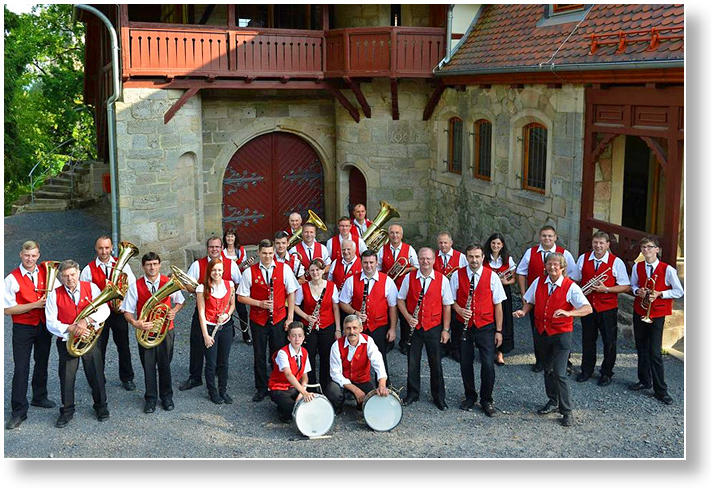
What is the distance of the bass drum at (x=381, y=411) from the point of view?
768 cm

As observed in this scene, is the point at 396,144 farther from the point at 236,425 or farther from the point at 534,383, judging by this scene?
the point at 236,425

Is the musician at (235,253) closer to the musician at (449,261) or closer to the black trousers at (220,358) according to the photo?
the black trousers at (220,358)

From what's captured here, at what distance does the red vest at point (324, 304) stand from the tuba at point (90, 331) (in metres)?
1.93

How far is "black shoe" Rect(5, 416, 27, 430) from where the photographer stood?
26.2 ft

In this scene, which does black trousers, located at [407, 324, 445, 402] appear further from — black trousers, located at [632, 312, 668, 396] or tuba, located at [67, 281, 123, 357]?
tuba, located at [67, 281, 123, 357]

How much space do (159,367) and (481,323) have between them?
337 centimetres

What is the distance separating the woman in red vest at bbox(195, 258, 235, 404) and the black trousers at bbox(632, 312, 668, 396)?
14.4 ft

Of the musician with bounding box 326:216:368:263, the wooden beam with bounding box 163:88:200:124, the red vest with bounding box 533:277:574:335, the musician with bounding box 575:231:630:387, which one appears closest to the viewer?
the red vest with bounding box 533:277:574:335

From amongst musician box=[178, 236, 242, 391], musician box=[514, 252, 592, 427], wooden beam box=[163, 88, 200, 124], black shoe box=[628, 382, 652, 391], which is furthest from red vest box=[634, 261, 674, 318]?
wooden beam box=[163, 88, 200, 124]

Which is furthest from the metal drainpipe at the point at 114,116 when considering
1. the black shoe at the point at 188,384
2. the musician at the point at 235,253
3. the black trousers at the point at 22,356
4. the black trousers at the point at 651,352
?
the black trousers at the point at 651,352

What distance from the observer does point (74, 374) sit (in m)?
7.98

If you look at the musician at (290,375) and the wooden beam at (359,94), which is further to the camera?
the wooden beam at (359,94)

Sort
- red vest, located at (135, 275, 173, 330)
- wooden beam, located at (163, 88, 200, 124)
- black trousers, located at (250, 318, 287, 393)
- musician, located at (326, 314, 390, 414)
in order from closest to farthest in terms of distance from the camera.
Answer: musician, located at (326, 314, 390, 414)
red vest, located at (135, 275, 173, 330)
black trousers, located at (250, 318, 287, 393)
wooden beam, located at (163, 88, 200, 124)

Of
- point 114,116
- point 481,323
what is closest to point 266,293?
point 481,323
